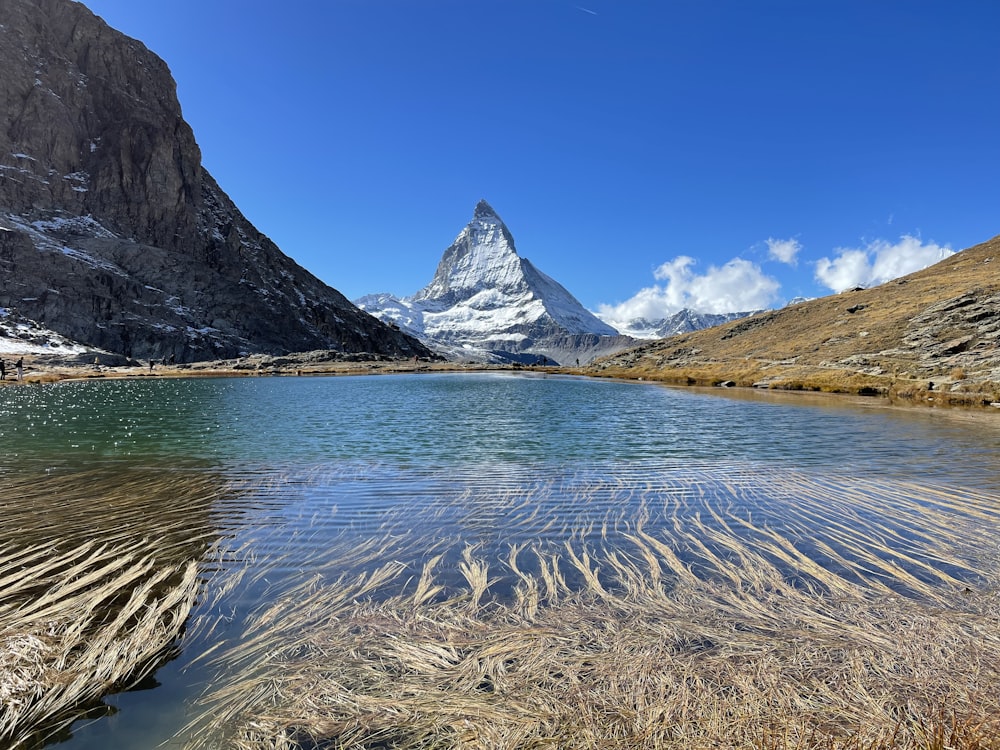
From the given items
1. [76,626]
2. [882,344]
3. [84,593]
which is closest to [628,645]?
[76,626]

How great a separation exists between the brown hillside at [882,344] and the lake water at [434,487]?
2360 cm

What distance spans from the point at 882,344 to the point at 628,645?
77595 millimetres

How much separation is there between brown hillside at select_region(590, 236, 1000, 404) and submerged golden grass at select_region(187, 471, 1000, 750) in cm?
4621

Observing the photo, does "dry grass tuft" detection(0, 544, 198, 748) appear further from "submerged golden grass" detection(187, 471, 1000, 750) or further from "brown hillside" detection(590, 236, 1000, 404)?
"brown hillside" detection(590, 236, 1000, 404)

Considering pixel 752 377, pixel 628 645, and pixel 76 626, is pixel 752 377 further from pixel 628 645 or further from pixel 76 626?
pixel 76 626

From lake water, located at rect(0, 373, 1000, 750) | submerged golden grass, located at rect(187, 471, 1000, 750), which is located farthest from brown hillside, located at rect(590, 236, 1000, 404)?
submerged golden grass, located at rect(187, 471, 1000, 750)

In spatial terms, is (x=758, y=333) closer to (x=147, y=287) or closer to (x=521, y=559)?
(x=521, y=559)

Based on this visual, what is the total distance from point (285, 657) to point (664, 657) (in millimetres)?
4805

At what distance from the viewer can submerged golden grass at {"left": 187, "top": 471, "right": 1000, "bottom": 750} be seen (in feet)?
17.3

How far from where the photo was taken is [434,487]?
16.5m

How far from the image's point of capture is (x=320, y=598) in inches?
331

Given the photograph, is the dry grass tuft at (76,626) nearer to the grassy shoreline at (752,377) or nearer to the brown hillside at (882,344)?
the grassy shoreline at (752,377)

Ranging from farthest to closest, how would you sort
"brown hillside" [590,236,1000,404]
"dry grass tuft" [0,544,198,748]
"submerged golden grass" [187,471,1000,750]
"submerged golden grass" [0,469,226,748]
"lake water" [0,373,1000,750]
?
"brown hillside" [590,236,1000,404], "lake water" [0,373,1000,750], "submerged golden grass" [0,469,226,748], "dry grass tuft" [0,544,198,748], "submerged golden grass" [187,471,1000,750]

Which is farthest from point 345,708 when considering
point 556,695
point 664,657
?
point 664,657
